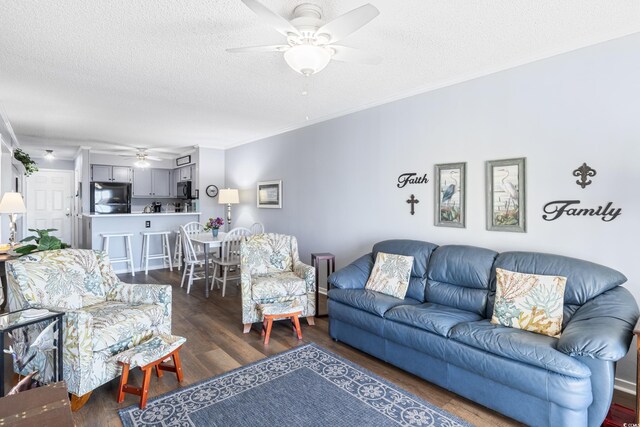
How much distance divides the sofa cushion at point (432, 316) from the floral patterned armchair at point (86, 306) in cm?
188

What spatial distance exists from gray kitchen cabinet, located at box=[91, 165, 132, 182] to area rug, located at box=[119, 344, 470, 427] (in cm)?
715

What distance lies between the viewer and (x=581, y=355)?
1.75 meters

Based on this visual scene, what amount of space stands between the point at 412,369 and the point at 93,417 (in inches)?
85.1

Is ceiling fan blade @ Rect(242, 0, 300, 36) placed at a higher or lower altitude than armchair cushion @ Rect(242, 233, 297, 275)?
higher

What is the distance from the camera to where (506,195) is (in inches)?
114

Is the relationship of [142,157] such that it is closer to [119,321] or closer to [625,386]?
[119,321]

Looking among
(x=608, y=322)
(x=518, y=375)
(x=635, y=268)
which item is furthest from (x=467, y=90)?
(x=518, y=375)

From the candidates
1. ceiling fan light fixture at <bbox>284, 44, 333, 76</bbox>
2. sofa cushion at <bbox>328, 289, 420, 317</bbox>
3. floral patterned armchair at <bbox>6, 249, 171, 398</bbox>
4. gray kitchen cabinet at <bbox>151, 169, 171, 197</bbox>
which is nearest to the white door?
gray kitchen cabinet at <bbox>151, 169, 171, 197</bbox>

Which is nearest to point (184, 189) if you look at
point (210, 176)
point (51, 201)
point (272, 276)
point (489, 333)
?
point (210, 176)

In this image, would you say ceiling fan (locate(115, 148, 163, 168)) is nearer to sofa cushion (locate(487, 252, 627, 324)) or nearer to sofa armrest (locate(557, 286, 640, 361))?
sofa cushion (locate(487, 252, 627, 324))

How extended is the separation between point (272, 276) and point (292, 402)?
163 cm

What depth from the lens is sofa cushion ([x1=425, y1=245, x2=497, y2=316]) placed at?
8.76ft

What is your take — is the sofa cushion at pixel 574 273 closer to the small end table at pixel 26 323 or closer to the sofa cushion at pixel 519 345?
the sofa cushion at pixel 519 345

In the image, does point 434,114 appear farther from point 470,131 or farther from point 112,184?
Answer: point 112,184
